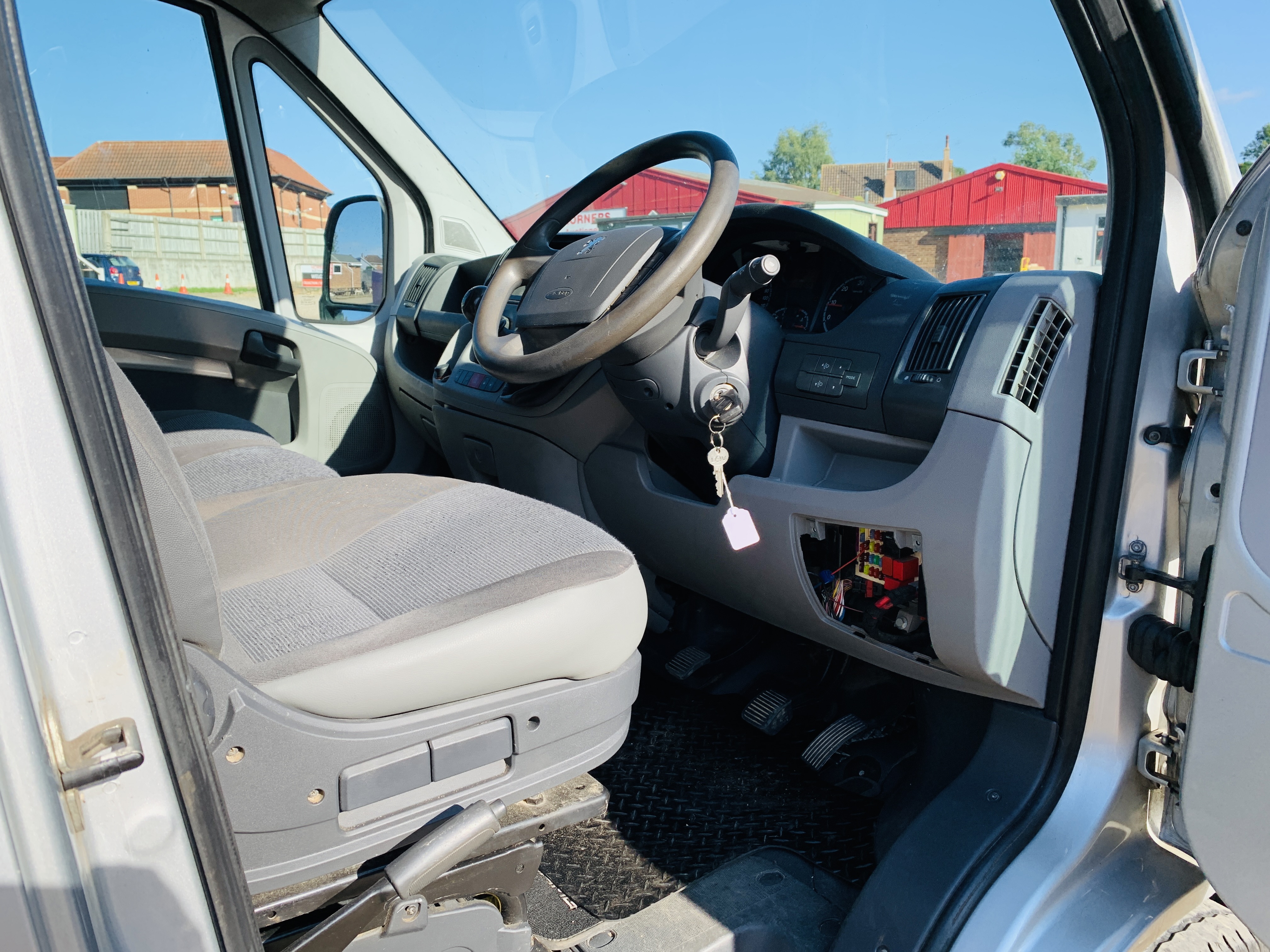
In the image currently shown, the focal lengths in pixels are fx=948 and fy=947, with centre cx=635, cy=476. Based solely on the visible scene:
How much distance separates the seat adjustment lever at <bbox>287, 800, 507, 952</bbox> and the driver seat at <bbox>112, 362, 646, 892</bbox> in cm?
4

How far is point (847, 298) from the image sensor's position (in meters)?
1.54

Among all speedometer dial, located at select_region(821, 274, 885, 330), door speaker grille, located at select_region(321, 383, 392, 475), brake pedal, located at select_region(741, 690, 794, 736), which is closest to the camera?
speedometer dial, located at select_region(821, 274, 885, 330)

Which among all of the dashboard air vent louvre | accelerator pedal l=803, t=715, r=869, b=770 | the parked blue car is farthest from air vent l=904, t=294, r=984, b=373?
the parked blue car

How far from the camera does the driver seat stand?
0.85 meters

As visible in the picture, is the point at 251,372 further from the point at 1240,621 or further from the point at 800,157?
the point at 1240,621

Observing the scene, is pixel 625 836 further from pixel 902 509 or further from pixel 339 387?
pixel 339 387

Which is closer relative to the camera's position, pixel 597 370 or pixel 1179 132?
pixel 1179 132

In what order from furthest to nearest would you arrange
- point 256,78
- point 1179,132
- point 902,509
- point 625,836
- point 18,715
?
1. point 256,78
2. point 625,836
3. point 902,509
4. point 1179,132
5. point 18,715

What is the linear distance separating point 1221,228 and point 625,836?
1.20m

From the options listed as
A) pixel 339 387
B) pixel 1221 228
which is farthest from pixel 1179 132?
pixel 339 387

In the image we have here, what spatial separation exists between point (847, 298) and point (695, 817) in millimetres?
901

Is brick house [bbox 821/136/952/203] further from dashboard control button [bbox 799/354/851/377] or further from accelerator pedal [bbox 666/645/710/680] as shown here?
accelerator pedal [bbox 666/645/710/680]

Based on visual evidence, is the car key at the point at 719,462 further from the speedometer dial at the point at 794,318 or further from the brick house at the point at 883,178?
the brick house at the point at 883,178

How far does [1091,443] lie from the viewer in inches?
46.4
